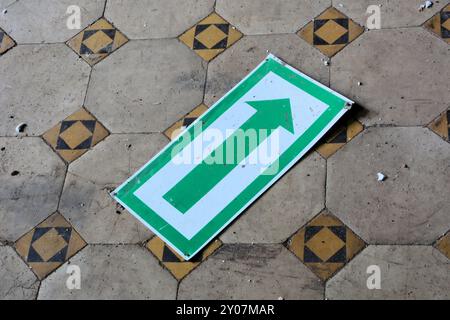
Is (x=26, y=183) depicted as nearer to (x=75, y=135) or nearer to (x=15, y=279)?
(x=75, y=135)

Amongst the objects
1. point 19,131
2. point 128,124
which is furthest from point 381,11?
point 19,131

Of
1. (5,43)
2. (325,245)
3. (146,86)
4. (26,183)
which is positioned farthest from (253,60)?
(5,43)

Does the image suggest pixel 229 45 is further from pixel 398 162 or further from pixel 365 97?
pixel 398 162

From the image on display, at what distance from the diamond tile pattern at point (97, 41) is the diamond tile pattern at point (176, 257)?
0.87 metres

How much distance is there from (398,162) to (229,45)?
81 centimetres

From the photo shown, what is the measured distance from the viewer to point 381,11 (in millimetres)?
2293

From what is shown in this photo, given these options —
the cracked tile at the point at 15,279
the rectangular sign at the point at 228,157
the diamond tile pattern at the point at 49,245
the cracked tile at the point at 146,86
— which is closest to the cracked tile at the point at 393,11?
the rectangular sign at the point at 228,157

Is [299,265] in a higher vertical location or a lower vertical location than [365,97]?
lower

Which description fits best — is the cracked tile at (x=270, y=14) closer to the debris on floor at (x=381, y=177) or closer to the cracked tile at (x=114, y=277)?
the debris on floor at (x=381, y=177)

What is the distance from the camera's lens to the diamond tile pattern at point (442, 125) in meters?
1.98

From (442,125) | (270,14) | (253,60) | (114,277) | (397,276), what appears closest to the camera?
(397,276)

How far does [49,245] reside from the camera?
6.49 feet

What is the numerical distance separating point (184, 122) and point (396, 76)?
2.56 ft

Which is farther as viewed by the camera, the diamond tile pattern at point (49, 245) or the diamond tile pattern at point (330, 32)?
the diamond tile pattern at point (330, 32)
